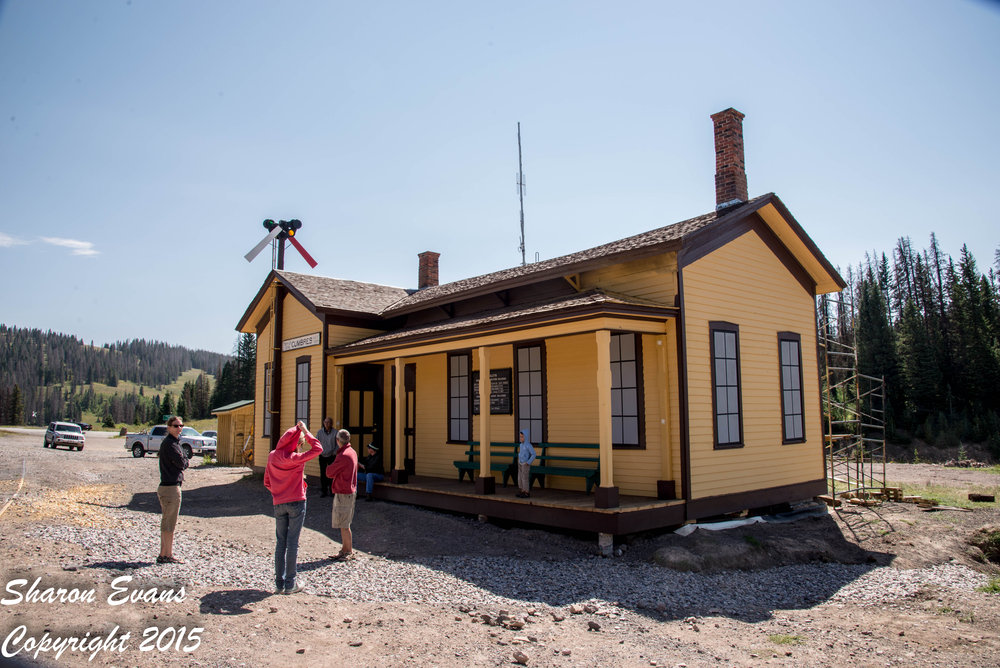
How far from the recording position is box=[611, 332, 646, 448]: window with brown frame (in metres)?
10.1

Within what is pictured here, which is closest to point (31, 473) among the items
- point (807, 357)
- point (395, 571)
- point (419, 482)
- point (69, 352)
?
point (419, 482)

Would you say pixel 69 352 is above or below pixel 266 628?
above

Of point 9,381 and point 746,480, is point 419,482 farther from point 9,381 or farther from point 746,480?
point 9,381

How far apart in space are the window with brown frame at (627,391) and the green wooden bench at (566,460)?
53cm

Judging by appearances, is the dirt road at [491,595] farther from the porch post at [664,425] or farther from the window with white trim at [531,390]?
the window with white trim at [531,390]

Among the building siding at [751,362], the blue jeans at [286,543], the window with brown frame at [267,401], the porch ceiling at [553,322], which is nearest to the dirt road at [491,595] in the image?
the blue jeans at [286,543]

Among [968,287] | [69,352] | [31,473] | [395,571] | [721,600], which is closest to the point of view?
[721,600]

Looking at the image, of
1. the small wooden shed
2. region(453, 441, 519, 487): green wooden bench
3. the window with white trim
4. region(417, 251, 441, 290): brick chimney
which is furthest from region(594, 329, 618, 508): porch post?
the small wooden shed

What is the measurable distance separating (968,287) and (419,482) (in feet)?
158

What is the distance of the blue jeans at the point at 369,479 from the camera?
1321cm

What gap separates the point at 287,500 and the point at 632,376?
573 centimetres

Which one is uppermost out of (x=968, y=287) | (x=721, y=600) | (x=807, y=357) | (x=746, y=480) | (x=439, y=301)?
(x=968, y=287)

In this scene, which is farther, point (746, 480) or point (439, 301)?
point (439, 301)

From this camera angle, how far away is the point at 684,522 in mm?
9273
